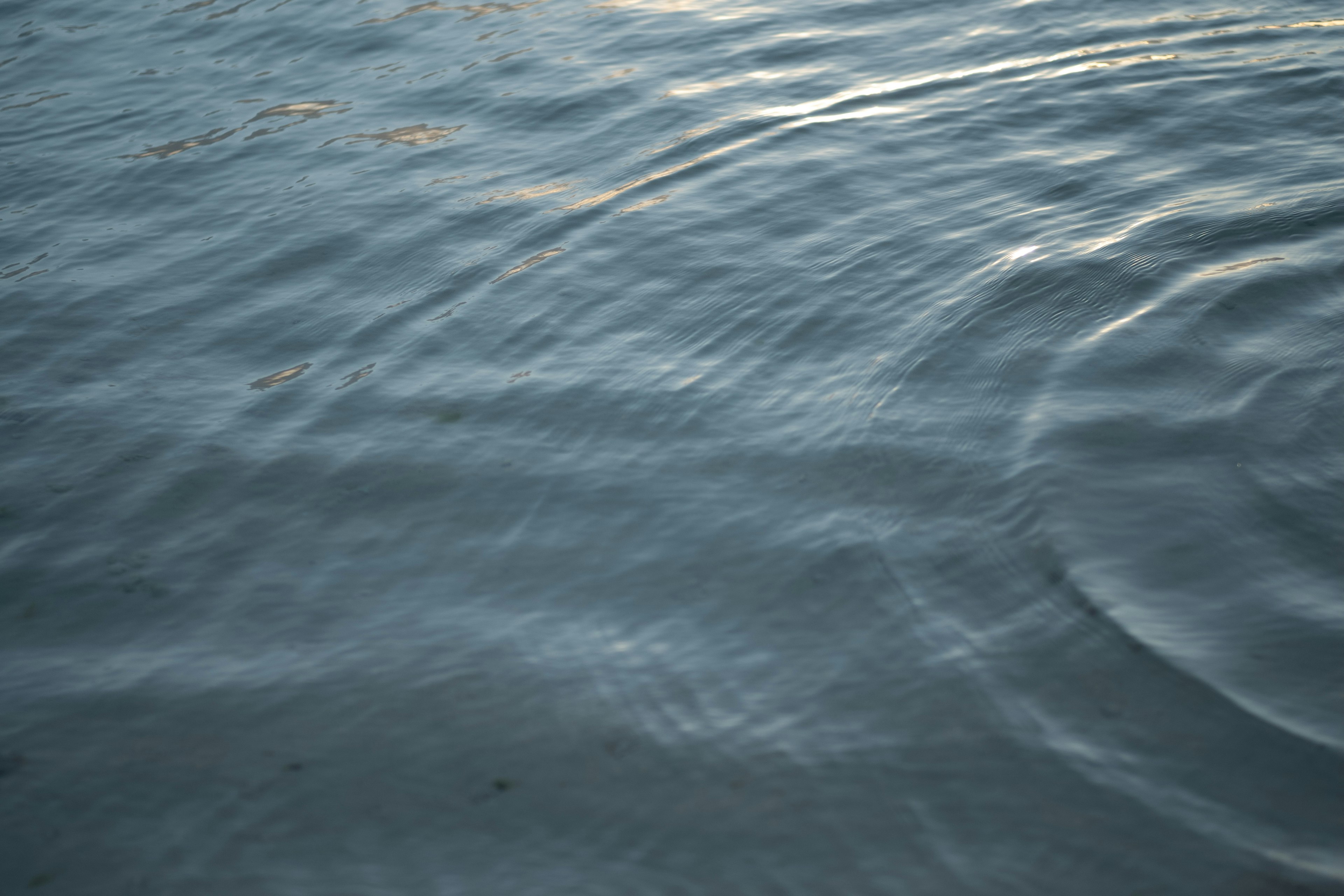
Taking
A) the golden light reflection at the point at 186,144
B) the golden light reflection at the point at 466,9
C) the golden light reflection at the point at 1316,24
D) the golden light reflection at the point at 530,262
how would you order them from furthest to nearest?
the golden light reflection at the point at 466,9 → the golden light reflection at the point at 186,144 → the golden light reflection at the point at 1316,24 → the golden light reflection at the point at 530,262

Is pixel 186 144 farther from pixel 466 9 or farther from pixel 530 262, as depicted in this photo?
pixel 530 262

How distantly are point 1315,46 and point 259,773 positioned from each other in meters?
7.25

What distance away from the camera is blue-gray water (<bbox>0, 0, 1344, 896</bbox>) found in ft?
8.23

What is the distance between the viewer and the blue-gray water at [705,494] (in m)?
2.51

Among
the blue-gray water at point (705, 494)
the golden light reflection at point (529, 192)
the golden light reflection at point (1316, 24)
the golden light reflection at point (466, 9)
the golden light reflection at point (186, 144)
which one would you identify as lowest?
the blue-gray water at point (705, 494)

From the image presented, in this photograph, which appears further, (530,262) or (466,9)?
(466,9)

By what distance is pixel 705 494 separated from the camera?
3.55m

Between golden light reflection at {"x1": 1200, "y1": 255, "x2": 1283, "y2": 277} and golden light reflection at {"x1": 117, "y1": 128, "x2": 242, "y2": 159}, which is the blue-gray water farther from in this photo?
golden light reflection at {"x1": 117, "y1": 128, "x2": 242, "y2": 159}

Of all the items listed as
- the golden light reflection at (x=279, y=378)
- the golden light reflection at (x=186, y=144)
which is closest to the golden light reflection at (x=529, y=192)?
the golden light reflection at (x=279, y=378)

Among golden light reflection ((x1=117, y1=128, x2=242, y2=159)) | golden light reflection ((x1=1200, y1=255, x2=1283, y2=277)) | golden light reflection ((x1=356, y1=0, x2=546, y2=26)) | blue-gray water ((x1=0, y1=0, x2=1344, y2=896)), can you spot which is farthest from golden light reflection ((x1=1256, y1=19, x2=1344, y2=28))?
golden light reflection ((x1=117, y1=128, x2=242, y2=159))

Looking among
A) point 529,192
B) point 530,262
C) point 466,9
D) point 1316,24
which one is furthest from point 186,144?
point 1316,24

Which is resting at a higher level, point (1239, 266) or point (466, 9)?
point (466, 9)

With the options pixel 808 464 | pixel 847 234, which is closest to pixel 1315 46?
pixel 847 234

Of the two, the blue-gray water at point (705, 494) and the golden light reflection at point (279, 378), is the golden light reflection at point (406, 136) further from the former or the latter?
the golden light reflection at point (279, 378)
